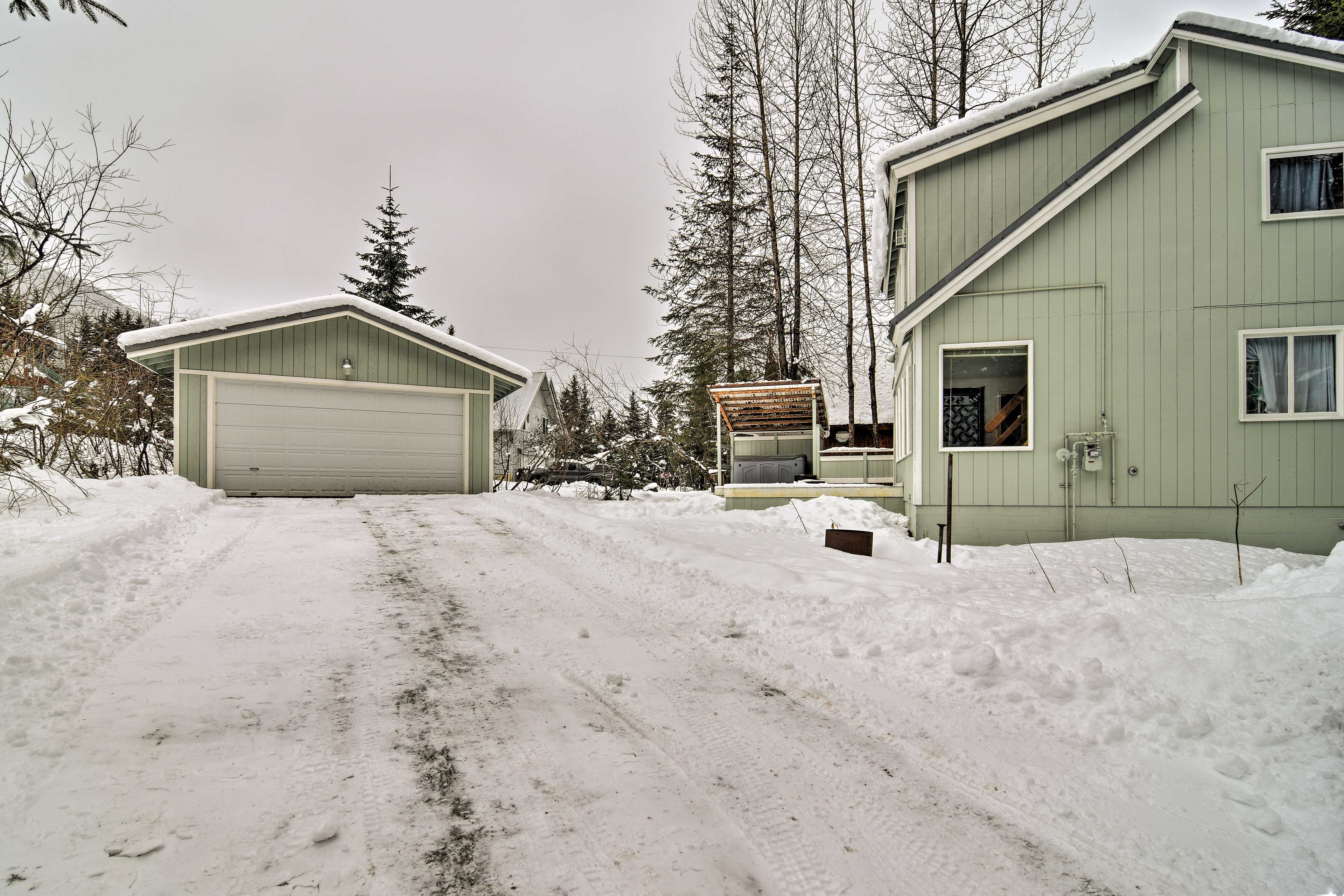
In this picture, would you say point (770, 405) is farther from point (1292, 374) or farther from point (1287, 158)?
point (1287, 158)

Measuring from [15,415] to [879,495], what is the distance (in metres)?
11.1

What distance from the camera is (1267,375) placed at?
24.9 ft

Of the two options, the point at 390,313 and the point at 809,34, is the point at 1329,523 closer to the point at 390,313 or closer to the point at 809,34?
the point at 390,313

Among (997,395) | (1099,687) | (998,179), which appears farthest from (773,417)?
(1099,687)

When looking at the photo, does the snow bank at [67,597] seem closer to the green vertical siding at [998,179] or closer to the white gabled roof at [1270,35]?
the green vertical siding at [998,179]

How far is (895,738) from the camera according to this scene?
2689mm

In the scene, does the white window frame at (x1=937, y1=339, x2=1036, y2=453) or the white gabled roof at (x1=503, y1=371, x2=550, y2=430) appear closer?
the white window frame at (x1=937, y1=339, x2=1036, y2=453)

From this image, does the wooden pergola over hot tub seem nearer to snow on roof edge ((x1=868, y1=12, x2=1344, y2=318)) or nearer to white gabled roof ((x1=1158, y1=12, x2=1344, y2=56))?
snow on roof edge ((x1=868, y1=12, x2=1344, y2=318))

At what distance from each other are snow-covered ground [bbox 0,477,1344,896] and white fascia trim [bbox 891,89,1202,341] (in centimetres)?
479

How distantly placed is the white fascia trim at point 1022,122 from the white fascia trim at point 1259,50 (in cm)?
109

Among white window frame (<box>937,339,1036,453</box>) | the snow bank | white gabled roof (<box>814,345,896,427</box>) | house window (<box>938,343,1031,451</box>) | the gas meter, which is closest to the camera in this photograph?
the snow bank

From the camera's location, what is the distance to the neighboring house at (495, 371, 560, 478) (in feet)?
65.5

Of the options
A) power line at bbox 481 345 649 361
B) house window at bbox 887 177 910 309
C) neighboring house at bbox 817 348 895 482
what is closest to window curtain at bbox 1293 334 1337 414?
house window at bbox 887 177 910 309

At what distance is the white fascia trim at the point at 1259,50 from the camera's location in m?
7.52
